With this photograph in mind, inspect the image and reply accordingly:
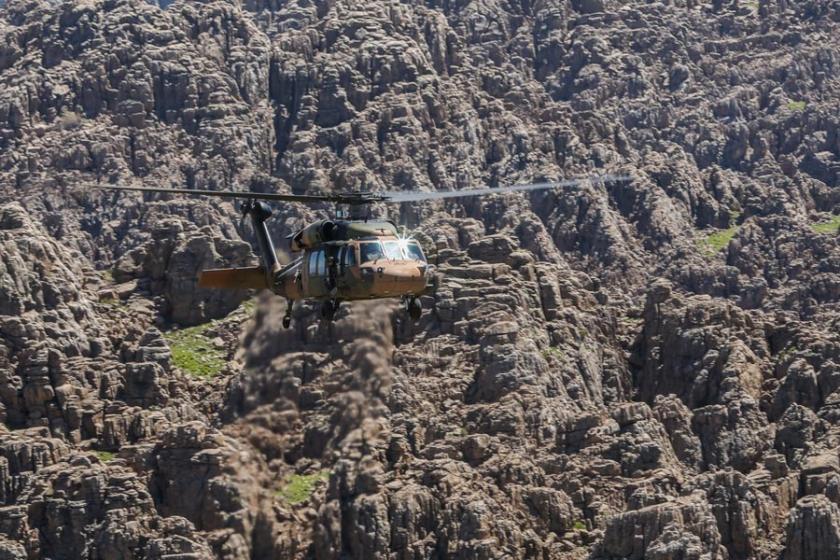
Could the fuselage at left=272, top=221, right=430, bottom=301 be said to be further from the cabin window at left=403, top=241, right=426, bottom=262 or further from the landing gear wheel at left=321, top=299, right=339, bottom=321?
the landing gear wheel at left=321, top=299, right=339, bottom=321

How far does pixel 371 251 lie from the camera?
321 feet

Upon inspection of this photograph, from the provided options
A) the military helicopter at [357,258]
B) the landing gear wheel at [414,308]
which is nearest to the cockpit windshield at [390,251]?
the military helicopter at [357,258]

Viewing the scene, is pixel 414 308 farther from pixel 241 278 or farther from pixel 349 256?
pixel 241 278

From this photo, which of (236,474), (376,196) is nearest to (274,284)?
(376,196)

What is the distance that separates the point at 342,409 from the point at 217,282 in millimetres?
13654

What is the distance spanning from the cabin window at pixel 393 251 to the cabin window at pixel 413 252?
282 millimetres

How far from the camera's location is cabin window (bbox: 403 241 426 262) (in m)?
97.7

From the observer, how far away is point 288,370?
366 ft

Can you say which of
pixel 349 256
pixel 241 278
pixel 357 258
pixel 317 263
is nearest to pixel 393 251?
pixel 357 258

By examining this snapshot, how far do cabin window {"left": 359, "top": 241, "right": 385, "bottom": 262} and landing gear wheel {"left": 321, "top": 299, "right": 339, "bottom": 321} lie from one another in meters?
2.37

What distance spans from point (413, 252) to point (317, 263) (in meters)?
4.20

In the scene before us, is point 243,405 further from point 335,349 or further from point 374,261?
point 374,261

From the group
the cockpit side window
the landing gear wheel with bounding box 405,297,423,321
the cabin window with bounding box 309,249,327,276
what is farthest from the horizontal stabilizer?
the landing gear wheel with bounding box 405,297,423,321

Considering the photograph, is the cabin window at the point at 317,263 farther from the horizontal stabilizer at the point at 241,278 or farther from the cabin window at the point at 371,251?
the horizontal stabilizer at the point at 241,278
